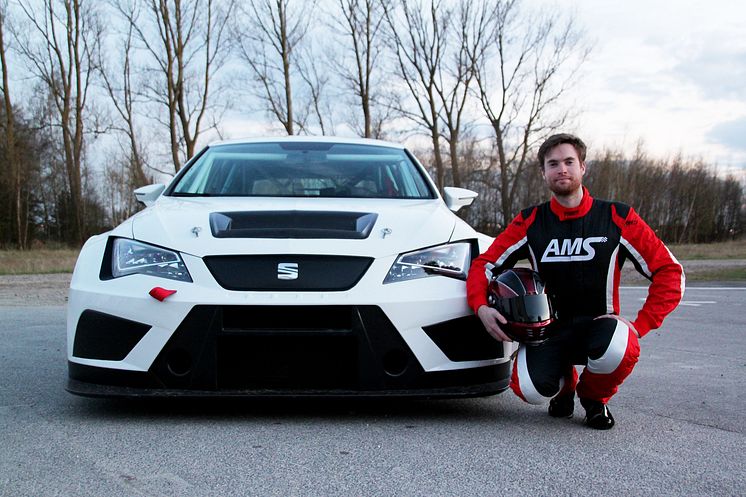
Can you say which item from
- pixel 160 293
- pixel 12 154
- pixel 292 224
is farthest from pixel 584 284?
pixel 12 154

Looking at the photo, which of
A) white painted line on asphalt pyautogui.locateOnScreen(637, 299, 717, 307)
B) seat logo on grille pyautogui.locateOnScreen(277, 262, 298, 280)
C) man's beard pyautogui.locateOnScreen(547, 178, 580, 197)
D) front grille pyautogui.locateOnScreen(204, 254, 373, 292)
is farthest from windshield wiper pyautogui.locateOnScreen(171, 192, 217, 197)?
white painted line on asphalt pyautogui.locateOnScreen(637, 299, 717, 307)

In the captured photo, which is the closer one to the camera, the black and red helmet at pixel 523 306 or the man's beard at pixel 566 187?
the black and red helmet at pixel 523 306

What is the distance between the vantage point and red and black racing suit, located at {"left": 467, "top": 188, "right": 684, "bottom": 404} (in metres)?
3.25

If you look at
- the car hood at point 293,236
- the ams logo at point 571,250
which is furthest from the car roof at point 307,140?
the ams logo at point 571,250

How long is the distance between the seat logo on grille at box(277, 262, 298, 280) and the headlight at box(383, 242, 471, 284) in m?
0.38

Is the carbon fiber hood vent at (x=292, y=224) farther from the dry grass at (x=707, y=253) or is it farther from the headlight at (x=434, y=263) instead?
the dry grass at (x=707, y=253)

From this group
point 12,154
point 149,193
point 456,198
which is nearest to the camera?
point 456,198

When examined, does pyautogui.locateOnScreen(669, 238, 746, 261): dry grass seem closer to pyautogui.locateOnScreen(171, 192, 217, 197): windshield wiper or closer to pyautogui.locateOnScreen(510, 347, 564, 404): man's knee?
pyautogui.locateOnScreen(171, 192, 217, 197): windshield wiper

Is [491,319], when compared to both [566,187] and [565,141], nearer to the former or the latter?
[566,187]

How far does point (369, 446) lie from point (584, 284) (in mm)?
1213

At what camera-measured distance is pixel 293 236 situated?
10.9 ft

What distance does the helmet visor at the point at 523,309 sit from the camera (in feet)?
10.6

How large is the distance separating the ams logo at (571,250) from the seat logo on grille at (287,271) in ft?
3.69

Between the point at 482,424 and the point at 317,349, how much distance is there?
0.79 metres
